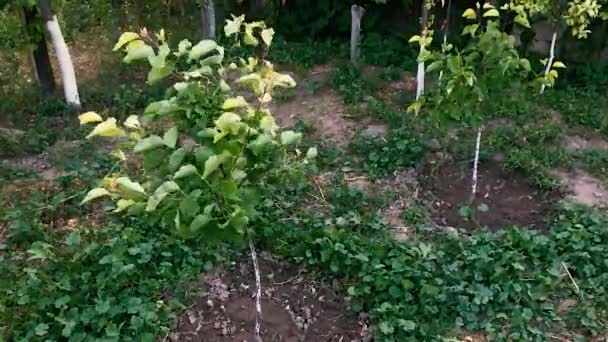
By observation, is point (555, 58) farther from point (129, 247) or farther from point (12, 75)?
point (12, 75)

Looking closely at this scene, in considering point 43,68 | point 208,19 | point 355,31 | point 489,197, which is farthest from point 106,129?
point 355,31

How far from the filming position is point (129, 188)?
7.09ft

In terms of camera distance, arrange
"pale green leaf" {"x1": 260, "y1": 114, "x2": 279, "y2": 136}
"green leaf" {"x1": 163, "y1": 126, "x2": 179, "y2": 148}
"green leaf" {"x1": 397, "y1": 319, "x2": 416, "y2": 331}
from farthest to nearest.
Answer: "green leaf" {"x1": 397, "y1": 319, "x2": 416, "y2": 331}, "pale green leaf" {"x1": 260, "y1": 114, "x2": 279, "y2": 136}, "green leaf" {"x1": 163, "y1": 126, "x2": 179, "y2": 148}

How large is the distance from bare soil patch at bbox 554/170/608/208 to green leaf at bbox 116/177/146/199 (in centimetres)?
333

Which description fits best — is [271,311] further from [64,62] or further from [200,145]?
[64,62]

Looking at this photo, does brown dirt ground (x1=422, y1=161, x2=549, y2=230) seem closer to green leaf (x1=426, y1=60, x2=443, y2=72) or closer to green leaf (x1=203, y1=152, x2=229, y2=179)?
green leaf (x1=426, y1=60, x2=443, y2=72)

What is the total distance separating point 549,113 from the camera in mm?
5543

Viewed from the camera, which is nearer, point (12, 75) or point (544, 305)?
point (544, 305)

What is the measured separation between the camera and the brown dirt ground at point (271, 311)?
11.2ft

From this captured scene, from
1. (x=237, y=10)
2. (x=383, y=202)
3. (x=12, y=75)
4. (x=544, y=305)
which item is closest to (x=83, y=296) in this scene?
(x=383, y=202)

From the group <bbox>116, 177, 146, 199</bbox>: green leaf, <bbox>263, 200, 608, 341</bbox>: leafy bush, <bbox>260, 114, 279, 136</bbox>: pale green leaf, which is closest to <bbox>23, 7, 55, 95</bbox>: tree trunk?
<bbox>263, 200, 608, 341</bbox>: leafy bush

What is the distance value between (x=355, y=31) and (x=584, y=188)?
2.85 meters

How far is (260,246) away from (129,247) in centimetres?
78

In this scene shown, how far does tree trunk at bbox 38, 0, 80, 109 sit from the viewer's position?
5312 millimetres
